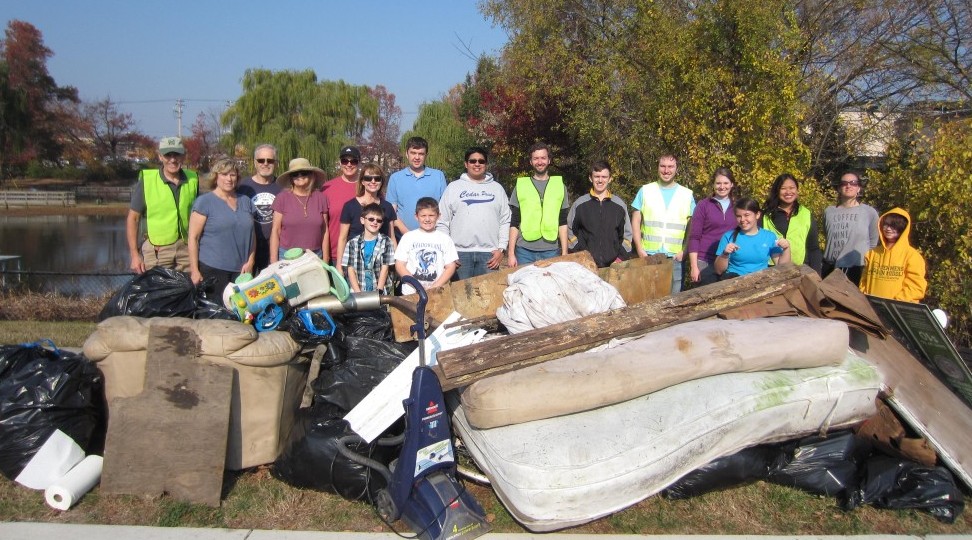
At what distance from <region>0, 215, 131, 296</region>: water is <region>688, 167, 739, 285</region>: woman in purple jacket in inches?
327

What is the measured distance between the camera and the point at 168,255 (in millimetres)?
5352

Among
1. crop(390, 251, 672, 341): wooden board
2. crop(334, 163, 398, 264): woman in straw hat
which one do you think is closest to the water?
crop(334, 163, 398, 264): woman in straw hat

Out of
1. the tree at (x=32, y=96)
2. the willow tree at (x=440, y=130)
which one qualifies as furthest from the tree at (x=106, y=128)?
the willow tree at (x=440, y=130)

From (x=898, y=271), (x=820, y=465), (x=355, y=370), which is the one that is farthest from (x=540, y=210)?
(x=820, y=465)

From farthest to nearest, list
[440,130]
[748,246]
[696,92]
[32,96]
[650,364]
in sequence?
[32,96], [440,130], [696,92], [748,246], [650,364]

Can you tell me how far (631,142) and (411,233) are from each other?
5630mm

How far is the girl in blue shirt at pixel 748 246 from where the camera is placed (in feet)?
16.3

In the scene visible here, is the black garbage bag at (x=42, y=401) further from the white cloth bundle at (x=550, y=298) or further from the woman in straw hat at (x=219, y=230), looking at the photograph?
the white cloth bundle at (x=550, y=298)

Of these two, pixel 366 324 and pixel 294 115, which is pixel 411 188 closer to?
pixel 366 324

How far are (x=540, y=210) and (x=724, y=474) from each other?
9.35 feet

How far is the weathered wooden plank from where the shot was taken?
340cm

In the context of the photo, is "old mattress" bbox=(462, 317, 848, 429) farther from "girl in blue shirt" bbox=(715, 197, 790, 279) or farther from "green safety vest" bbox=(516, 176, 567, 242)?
"green safety vest" bbox=(516, 176, 567, 242)

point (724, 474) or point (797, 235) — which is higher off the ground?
point (797, 235)

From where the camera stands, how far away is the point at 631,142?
979 centimetres
